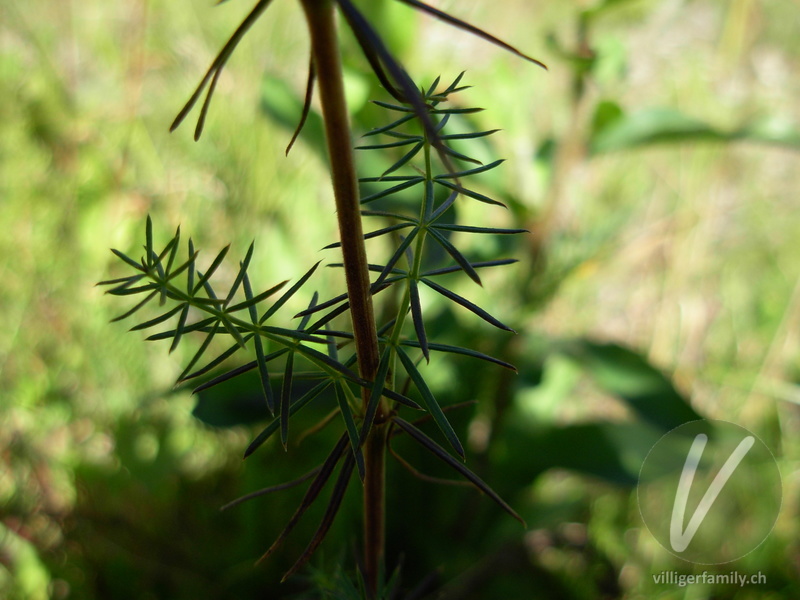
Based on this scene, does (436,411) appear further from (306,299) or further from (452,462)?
(306,299)

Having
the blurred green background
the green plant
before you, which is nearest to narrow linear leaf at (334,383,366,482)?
the green plant

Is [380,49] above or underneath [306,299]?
above

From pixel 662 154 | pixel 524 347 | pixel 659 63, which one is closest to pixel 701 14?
pixel 659 63

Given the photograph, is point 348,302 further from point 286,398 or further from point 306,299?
point 306,299

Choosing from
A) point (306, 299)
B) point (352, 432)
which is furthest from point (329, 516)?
point (306, 299)

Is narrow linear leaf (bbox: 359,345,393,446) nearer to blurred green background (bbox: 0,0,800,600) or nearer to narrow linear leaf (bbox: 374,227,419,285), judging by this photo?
narrow linear leaf (bbox: 374,227,419,285)

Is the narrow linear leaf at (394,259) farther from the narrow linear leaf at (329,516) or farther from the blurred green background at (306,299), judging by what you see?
the blurred green background at (306,299)

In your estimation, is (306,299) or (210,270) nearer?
(210,270)
